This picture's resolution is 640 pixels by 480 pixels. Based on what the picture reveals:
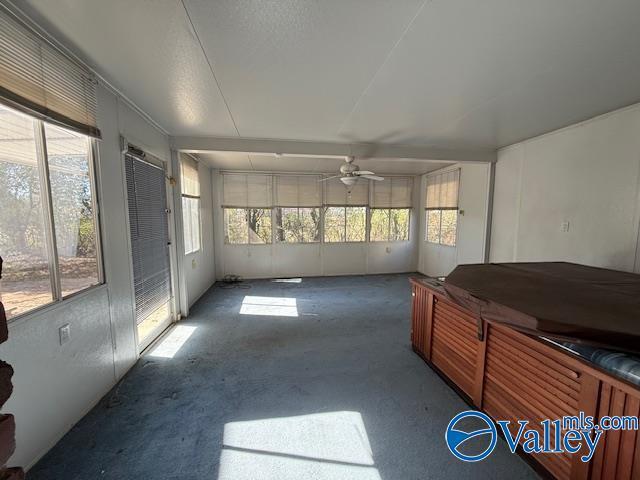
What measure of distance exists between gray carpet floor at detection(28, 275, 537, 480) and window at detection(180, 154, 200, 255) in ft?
5.48

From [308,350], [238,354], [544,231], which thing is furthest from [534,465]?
[544,231]

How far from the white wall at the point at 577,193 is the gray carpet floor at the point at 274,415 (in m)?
2.34

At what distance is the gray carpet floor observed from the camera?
5.05 feet

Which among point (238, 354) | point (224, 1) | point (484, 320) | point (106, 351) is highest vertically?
point (224, 1)

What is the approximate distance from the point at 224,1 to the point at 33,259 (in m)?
1.87

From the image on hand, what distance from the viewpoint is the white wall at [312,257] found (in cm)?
599

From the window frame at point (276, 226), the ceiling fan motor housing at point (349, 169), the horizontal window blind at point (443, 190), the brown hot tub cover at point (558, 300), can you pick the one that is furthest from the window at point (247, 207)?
the brown hot tub cover at point (558, 300)

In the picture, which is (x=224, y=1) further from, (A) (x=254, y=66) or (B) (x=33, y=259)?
(B) (x=33, y=259)

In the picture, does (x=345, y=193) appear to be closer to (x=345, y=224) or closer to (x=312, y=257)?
(x=345, y=224)

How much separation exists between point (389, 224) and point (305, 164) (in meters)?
2.75

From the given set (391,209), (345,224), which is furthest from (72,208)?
(391,209)

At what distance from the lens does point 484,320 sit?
183 cm

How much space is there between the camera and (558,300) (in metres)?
1.55

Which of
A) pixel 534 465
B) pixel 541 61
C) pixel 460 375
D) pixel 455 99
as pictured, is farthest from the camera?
pixel 455 99
